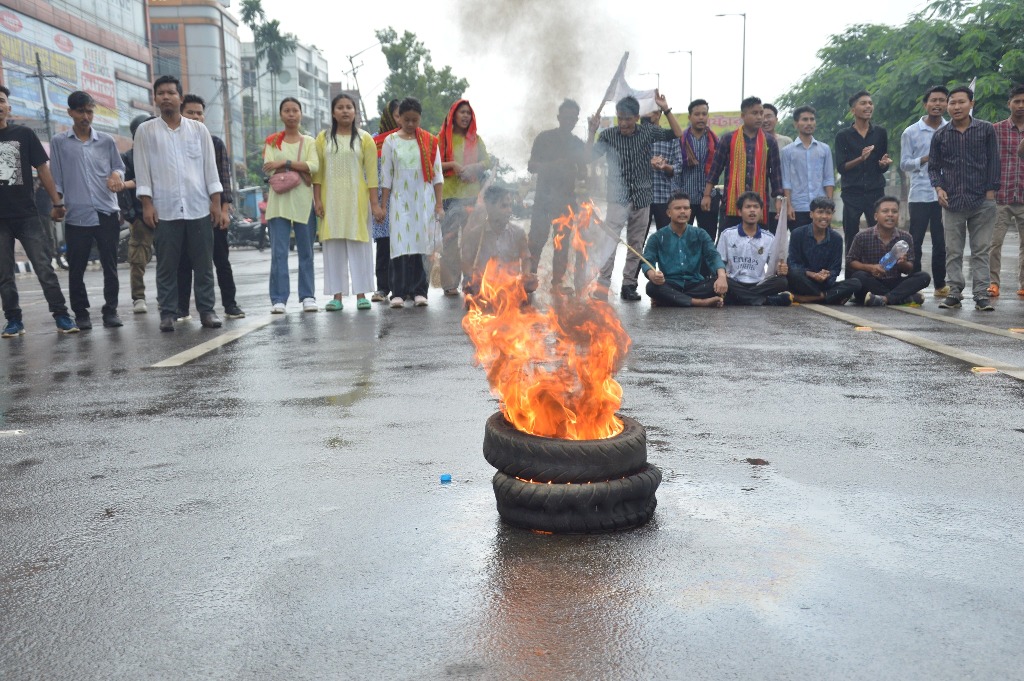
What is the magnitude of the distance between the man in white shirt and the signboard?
90.1ft

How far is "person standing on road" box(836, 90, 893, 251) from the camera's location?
38.9 feet

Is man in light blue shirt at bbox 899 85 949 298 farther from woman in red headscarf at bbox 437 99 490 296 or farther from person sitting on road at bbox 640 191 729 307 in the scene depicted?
woman in red headscarf at bbox 437 99 490 296

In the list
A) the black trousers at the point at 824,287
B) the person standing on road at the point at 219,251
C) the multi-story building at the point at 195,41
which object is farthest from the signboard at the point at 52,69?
the multi-story building at the point at 195,41

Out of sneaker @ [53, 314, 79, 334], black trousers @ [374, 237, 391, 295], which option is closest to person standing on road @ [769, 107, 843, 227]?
black trousers @ [374, 237, 391, 295]

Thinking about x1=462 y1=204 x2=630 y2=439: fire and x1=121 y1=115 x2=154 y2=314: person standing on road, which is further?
x1=121 y1=115 x2=154 y2=314: person standing on road

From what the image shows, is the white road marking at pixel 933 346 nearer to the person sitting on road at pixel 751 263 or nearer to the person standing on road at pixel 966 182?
the person sitting on road at pixel 751 263

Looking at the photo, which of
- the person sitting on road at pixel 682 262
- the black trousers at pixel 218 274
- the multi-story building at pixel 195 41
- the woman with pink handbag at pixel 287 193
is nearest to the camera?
the black trousers at pixel 218 274

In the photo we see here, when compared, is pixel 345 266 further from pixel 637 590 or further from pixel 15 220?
pixel 637 590

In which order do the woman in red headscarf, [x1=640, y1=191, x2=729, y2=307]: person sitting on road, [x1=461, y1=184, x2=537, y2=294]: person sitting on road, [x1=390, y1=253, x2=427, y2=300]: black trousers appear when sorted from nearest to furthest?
[x1=461, y1=184, x2=537, y2=294]: person sitting on road
the woman in red headscarf
[x1=640, y1=191, x2=729, y2=307]: person sitting on road
[x1=390, y1=253, x2=427, y2=300]: black trousers

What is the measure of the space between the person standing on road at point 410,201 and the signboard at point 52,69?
88.2 feet

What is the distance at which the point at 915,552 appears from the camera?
3.17 m

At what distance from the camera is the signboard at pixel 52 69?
36.7 metres

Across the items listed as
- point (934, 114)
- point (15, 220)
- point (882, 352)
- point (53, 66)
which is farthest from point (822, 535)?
point (53, 66)

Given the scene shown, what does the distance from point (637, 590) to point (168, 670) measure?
126 cm
